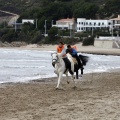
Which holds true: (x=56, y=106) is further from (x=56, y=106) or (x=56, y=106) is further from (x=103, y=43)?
(x=103, y=43)

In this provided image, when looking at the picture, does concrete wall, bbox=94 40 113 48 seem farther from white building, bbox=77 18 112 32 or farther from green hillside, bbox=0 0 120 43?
green hillside, bbox=0 0 120 43

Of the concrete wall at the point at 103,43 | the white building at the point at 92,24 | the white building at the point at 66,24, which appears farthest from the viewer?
the white building at the point at 66,24

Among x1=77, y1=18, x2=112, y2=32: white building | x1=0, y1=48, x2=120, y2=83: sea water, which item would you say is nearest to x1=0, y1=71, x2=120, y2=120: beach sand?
x1=0, y1=48, x2=120, y2=83: sea water

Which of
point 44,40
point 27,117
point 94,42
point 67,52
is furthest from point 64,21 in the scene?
point 27,117

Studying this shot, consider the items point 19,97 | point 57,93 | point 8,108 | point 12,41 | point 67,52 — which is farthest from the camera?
point 12,41

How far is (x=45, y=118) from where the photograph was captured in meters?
9.52

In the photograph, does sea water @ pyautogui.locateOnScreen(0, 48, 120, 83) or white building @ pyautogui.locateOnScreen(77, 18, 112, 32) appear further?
white building @ pyautogui.locateOnScreen(77, 18, 112, 32)

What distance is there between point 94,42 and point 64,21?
27131 millimetres

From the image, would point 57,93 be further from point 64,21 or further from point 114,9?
point 114,9

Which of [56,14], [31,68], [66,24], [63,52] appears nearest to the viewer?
[63,52]

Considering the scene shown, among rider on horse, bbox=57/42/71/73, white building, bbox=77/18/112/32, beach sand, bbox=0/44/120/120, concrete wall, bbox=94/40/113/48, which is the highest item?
white building, bbox=77/18/112/32

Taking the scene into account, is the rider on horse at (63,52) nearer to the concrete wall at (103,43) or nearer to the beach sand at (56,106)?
the beach sand at (56,106)

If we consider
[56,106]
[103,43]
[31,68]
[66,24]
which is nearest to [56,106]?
[56,106]

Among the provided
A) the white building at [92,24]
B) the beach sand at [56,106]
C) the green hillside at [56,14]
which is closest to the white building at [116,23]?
the white building at [92,24]
